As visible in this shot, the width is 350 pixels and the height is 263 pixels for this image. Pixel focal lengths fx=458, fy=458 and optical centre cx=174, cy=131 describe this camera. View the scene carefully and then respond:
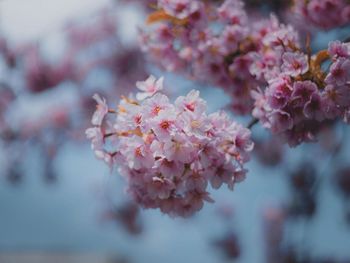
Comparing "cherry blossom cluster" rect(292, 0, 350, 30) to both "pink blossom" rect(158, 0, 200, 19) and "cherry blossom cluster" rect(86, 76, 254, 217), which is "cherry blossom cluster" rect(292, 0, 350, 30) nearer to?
"pink blossom" rect(158, 0, 200, 19)

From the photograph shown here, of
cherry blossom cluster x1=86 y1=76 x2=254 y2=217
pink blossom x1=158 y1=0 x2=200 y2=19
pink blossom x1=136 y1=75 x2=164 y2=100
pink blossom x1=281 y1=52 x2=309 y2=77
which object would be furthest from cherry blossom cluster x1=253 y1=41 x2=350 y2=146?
pink blossom x1=158 y1=0 x2=200 y2=19

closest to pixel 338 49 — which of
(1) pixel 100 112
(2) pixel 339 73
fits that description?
(2) pixel 339 73

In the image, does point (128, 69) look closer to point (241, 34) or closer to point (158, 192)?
point (241, 34)

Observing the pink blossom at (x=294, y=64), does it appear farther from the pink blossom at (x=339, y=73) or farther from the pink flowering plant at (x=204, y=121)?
the pink blossom at (x=339, y=73)

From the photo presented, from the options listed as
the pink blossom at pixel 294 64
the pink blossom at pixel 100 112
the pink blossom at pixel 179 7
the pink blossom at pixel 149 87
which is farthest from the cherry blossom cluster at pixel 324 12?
the pink blossom at pixel 100 112

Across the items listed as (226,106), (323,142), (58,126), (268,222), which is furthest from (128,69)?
(226,106)

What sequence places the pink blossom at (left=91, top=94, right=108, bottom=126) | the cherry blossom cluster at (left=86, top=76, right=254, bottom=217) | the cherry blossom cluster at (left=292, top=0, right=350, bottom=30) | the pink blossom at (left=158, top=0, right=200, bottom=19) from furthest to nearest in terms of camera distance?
the cherry blossom cluster at (left=292, top=0, right=350, bottom=30), the pink blossom at (left=158, top=0, right=200, bottom=19), the pink blossom at (left=91, top=94, right=108, bottom=126), the cherry blossom cluster at (left=86, top=76, right=254, bottom=217)
